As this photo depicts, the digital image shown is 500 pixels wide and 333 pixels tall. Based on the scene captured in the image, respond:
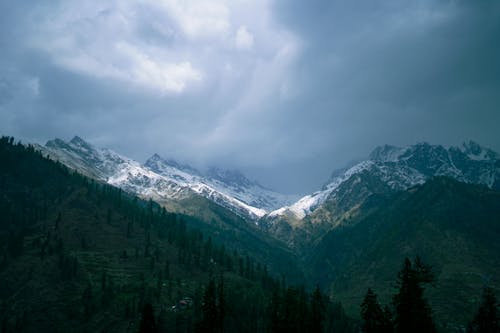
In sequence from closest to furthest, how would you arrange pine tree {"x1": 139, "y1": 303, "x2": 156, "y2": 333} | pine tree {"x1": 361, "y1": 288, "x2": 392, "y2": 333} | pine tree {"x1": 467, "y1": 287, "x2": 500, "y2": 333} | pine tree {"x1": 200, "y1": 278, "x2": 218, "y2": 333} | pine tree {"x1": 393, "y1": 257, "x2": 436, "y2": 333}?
1. pine tree {"x1": 393, "y1": 257, "x2": 436, "y2": 333}
2. pine tree {"x1": 467, "y1": 287, "x2": 500, "y2": 333}
3. pine tree {"x1": 361, "y1": 288, "x2": 392, "y2": 333}
4. pine tree {"x1": 139, "y1": 303, "x2": 156, "y2": 333}
5. pine tree {"x1": 200, "y1": 278, "x2": 218, "y2": 333}

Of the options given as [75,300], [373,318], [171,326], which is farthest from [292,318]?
[75,300]

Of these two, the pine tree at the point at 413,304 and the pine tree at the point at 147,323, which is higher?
the pine tree at the point at 413,304

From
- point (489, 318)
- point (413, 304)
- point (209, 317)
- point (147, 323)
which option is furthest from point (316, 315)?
point (147, 323)

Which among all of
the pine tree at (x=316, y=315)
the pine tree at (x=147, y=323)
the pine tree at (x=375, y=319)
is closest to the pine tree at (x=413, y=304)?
the pine tree at (x=375, y=319)

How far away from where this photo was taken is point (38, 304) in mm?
194625

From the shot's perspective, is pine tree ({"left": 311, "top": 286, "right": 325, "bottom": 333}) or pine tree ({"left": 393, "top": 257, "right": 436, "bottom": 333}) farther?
pine tree ({"left": 311, "top": 286, "right": 325, "bottom": 333})

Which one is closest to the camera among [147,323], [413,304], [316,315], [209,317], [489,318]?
Result: [413,304]

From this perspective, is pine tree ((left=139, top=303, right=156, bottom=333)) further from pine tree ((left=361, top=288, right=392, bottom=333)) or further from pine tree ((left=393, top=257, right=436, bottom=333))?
pine tree ((left=393, top=257, right=436, bottom=333))

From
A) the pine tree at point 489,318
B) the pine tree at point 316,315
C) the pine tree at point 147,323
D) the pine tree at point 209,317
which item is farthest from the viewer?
the pine tree at point 316,315

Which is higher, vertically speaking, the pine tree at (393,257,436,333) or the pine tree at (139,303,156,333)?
the pine tree at (393,257,436,333)

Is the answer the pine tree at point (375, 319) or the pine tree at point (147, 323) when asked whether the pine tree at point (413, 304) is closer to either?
the pine tree at point (375, 319)

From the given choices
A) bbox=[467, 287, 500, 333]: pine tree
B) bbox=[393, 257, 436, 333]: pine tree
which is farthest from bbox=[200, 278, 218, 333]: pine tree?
bbox=[467, 287, 500, 333]: pine tree

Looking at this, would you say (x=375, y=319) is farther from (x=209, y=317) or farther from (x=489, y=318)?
(x=209, y=317)

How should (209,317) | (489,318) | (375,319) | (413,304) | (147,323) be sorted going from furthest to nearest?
(209,317)
(147,323)
(375,319)
(489,318)
(413,304)
